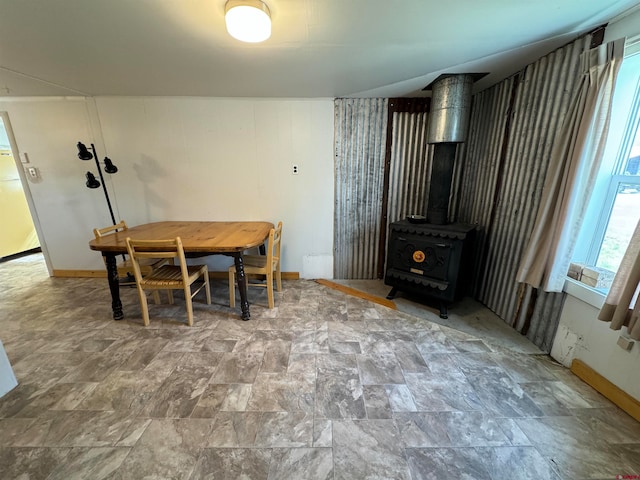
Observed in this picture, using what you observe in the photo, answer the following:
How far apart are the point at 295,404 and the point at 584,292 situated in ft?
6.41

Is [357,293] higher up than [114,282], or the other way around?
[114,282]

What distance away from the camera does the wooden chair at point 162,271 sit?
192 centimetres

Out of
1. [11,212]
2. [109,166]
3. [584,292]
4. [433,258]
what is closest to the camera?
[584,292]

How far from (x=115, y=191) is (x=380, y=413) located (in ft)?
11.8

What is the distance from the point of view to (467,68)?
195 centimetres

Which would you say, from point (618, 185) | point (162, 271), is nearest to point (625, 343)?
point (618, 185)

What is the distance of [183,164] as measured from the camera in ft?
9.31

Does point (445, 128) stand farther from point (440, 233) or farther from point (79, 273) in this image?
point (79, 273)

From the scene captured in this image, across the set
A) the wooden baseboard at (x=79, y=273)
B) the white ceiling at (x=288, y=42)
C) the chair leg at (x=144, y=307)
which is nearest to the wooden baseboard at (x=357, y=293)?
the chair leg at (x=144, y=307)

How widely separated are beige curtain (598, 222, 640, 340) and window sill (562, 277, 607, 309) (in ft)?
0.42

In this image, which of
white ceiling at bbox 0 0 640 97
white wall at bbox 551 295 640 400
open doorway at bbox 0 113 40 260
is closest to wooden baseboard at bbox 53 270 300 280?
open doorway at bbox 0 113 40 260

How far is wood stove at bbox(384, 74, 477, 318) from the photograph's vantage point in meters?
2.13

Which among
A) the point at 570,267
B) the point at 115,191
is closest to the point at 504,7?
the point at 570,267

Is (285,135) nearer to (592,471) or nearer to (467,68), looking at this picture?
(467,68)
